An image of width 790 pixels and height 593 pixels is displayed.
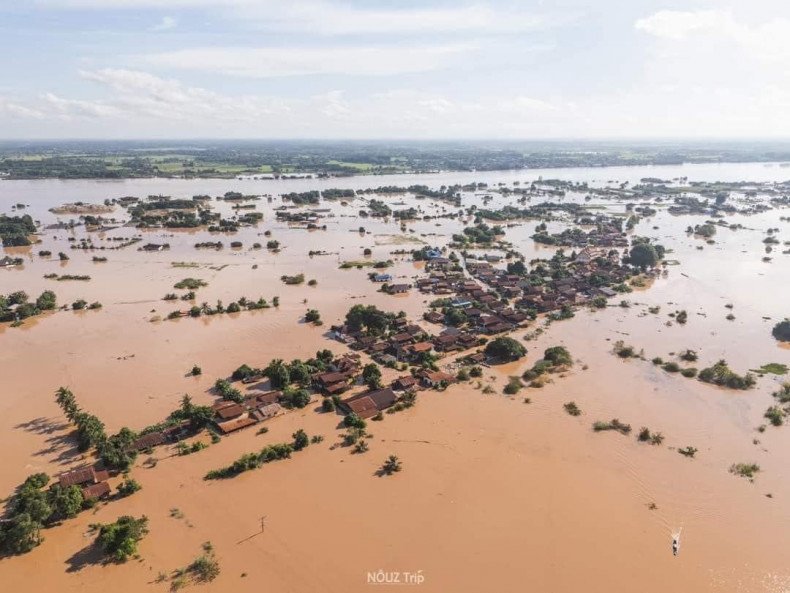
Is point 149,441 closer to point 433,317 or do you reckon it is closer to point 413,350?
point 413,350

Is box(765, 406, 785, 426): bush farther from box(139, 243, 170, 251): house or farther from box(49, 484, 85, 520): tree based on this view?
box(139, 243, 170, 251): house

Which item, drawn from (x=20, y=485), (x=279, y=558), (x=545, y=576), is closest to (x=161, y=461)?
(x=20, y=485)

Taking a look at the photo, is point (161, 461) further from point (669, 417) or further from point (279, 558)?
point (669, 417)

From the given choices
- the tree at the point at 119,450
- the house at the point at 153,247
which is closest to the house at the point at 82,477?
the tree at the point at 119,450

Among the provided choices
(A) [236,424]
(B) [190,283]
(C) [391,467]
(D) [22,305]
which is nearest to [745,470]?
(C) [391,467]

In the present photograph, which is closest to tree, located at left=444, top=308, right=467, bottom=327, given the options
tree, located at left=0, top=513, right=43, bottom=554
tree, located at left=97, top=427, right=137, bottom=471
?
tree, located at left=97, top=427, right=137, bottom=471

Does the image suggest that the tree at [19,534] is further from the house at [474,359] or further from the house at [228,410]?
the house at [474,359]

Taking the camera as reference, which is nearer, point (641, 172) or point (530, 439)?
point (530, 439)
